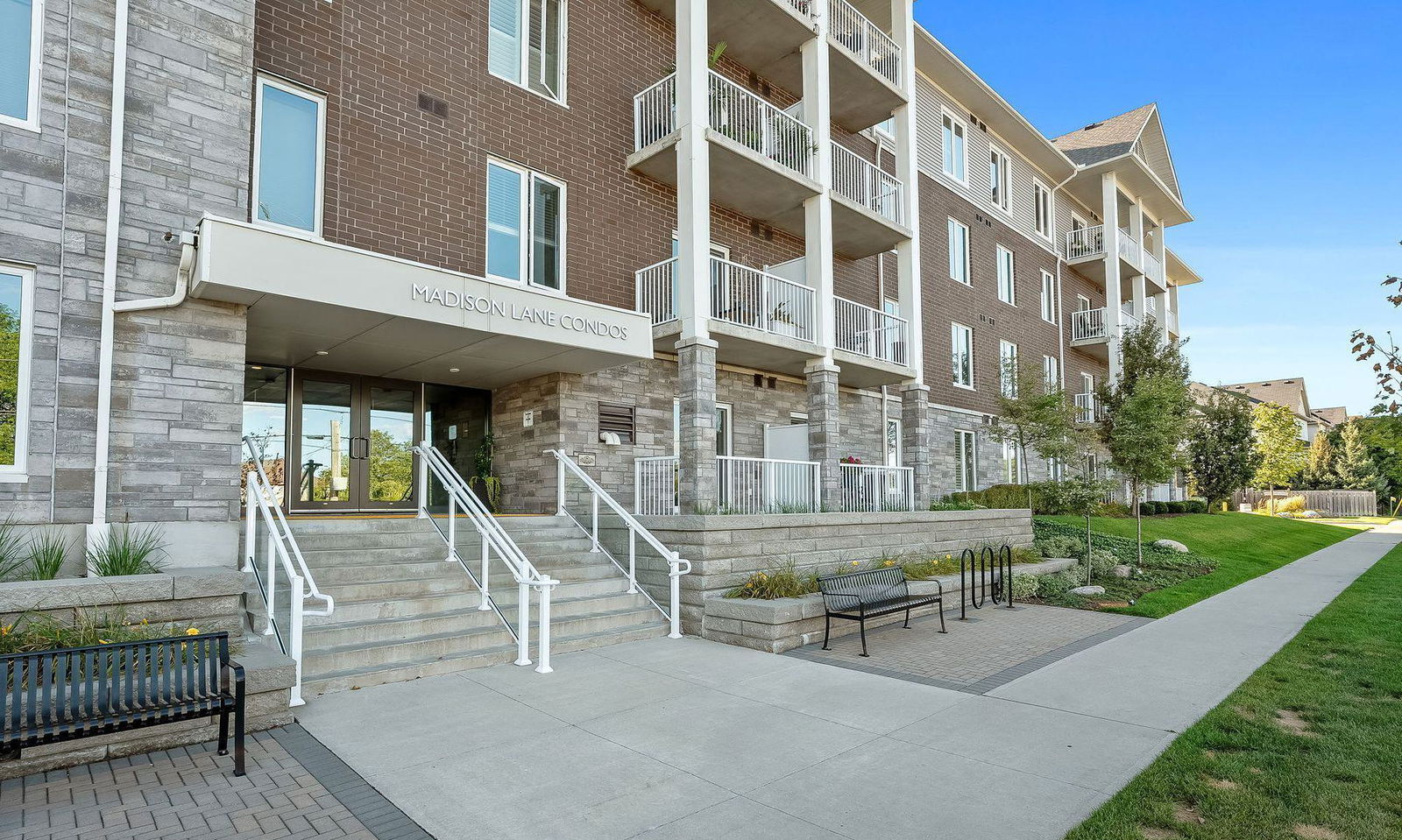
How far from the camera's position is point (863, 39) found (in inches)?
638

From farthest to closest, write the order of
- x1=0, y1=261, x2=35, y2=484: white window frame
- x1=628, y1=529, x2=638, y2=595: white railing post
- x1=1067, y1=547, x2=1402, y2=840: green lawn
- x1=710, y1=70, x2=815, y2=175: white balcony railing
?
1. x1=710, y1=70, x2=815, y2=175: white balcony railing
2. x1=628, y1=529, x2=638, y2=595: white railing post
3. x1=0, y1=261, x2=35, y2=484: white window frame
4. x1=1067, y1=547, x2=1402, y2=840: green lawn

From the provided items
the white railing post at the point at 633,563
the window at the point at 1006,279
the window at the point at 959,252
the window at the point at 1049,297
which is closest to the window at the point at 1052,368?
the window at the point at 1049,297

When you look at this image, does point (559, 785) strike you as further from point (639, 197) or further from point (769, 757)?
point (639, 197)

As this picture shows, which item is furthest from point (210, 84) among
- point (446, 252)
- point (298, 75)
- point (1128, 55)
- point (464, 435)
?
point (1128, 55)

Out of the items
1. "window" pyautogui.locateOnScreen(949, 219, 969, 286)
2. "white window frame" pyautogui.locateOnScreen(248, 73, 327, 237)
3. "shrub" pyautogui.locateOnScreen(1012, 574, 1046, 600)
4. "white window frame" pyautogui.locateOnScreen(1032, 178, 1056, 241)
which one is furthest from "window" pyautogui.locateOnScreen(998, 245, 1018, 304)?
"white window frame" pyautogui.locateOnScreen(248, 73, 327, 237)

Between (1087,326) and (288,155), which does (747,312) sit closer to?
(288,155)

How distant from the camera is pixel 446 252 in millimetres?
10969

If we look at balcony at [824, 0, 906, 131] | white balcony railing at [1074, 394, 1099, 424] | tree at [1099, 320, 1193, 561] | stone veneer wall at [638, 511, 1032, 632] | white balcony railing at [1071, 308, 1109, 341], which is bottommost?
stone veneer wall at [638, 511, 1032, 632]

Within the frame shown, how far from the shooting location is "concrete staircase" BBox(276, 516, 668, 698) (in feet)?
22.7

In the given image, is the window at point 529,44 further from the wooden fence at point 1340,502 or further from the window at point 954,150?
the wooden fence at point 1340,502

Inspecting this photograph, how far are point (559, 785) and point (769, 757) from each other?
1338 mm

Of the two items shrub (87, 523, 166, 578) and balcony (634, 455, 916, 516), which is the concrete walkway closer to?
shrub (87, 523, 166, 578)

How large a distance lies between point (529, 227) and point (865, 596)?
7364 mm

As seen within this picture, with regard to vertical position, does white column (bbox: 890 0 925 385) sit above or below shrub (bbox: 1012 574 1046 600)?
above
